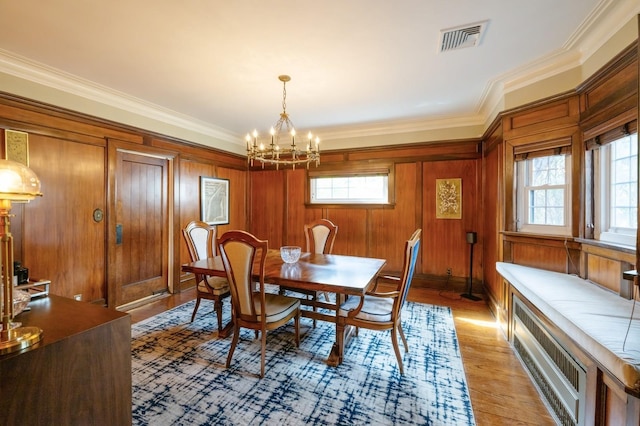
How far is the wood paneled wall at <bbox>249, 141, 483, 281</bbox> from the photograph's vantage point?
425 centimetres

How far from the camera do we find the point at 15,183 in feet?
3.37

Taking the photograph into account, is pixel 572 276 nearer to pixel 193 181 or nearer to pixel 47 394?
pixel 47 394

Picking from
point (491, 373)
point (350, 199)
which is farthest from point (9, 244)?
point (350, 199)

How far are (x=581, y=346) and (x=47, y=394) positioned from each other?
2.41m

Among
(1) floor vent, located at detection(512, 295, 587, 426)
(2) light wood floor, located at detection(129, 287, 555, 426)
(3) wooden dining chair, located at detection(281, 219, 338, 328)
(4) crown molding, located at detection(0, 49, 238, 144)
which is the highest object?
(4) crown molding, located at detection(0, 49, 238, 144)

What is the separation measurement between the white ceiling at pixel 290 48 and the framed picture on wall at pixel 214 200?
A: 4.84ft

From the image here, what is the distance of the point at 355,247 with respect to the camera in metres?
4.95

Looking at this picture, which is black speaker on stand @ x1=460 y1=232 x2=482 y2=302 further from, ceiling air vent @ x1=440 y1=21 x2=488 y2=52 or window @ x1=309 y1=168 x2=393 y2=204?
ceiling air vent @ x1=440 y1=21 x2=488 y2=52

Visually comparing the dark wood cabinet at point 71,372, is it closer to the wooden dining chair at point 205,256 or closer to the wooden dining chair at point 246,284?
the wooden dining chair at point 246,284

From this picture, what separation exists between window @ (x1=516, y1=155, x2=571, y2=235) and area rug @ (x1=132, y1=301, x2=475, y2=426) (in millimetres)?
1475

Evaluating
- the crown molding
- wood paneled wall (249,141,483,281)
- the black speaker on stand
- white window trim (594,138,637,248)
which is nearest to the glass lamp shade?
the crown molding

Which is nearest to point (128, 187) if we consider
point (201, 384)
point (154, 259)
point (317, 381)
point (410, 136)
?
point (154, 259)

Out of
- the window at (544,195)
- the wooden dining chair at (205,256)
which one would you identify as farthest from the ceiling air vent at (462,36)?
the wooden dining chair at (205,256)

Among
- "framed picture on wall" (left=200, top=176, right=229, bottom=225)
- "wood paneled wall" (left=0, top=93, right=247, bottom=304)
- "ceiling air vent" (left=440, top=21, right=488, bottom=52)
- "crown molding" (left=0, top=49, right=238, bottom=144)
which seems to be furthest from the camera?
"framed picture on wall" (left=200, top=176, right=229, bottom=225)
